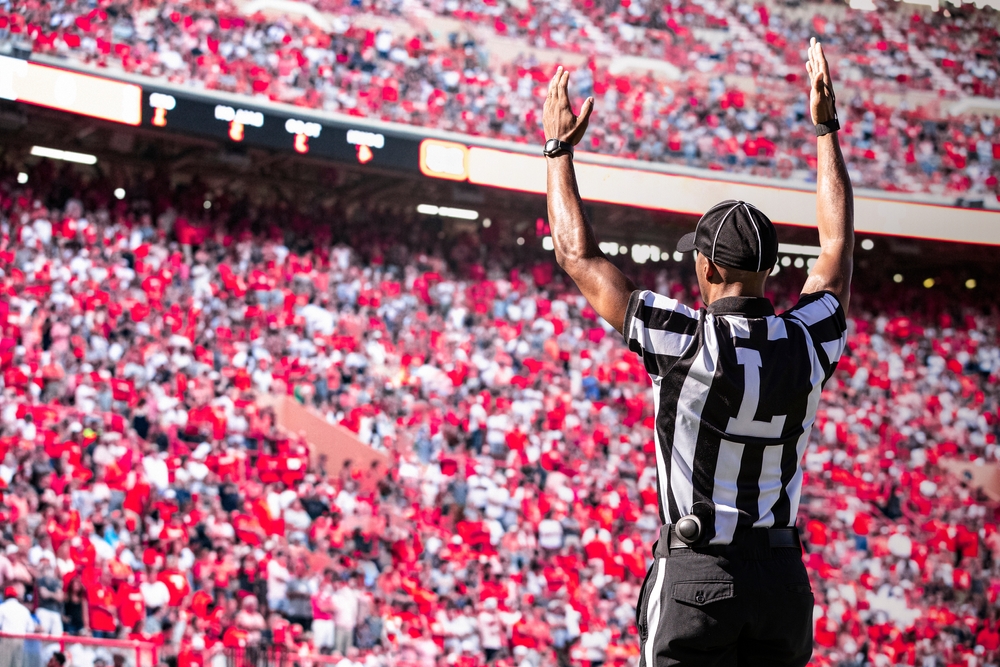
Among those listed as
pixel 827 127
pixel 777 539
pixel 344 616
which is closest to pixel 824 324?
pixel 777 539

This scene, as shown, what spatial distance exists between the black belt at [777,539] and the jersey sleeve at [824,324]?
34 centimetres

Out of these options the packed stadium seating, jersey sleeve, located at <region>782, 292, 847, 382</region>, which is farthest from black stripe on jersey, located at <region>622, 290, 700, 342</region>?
the packed stadium seating

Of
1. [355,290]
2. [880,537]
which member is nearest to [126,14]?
[355,290]

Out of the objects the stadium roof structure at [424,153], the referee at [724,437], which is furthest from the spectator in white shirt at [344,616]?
the referee at [724,437]

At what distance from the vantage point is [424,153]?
13516mm

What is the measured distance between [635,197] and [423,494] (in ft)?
18.6

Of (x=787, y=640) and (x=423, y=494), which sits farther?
(x=423, y=494)

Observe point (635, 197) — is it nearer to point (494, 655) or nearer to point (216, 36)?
point (216, 36)

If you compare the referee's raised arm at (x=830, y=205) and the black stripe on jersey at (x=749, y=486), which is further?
the referee's raised arm at (x=830, y=205)

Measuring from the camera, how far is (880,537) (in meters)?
11.9

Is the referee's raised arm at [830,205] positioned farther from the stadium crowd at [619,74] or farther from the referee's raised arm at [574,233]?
the stadium crowd at [619,74]

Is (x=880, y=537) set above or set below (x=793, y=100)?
below

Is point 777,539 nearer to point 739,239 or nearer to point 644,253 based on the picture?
point 739,239

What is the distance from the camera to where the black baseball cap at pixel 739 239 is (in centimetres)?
210
